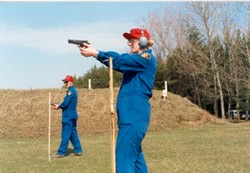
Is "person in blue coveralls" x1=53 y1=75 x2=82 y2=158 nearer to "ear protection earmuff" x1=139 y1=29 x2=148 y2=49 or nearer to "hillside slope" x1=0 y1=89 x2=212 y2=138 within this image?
"ear protection earmuff" x1=139 y1=29 x2=148 y2=49

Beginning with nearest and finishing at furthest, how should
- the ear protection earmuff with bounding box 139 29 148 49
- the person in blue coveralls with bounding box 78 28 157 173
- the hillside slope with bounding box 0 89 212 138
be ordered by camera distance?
the person in blue coveralls with bounding box 78 28 157 173
the ear protection earmuff with bounding box 139 29 148 49
the hillside slope with bounding box 0 89 212 138

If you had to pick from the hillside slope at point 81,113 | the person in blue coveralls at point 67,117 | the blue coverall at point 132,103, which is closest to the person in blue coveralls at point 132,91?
the blue coverall at point 132,103

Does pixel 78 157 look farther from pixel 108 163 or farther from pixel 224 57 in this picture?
pixel 224 57

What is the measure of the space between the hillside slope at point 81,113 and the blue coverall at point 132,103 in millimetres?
18110

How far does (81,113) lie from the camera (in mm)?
25312

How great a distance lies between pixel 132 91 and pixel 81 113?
20965 mm

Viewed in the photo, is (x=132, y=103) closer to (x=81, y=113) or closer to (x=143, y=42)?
(x=143, y=42)

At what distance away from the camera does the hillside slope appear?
22.9 m

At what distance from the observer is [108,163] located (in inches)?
385

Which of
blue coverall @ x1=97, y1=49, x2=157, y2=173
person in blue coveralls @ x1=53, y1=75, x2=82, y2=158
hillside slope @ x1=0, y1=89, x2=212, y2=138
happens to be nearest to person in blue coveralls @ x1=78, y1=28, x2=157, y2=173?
blue coverall @ x1=97, y1=49, x2=157, y2=173

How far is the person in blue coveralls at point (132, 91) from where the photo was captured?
14.7 ft

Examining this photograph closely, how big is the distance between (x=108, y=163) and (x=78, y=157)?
5.25ft

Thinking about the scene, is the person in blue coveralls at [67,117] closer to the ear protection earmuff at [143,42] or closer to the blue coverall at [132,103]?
the blue coverall at [132,103]

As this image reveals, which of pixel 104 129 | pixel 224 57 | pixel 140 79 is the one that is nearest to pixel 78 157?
pixel 140 79
